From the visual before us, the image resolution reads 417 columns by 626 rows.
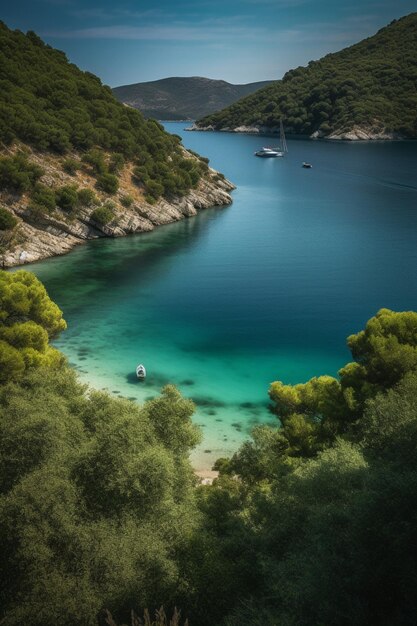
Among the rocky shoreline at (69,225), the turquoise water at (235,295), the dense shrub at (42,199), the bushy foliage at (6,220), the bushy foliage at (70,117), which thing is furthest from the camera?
the bushy foliage at (70,117)

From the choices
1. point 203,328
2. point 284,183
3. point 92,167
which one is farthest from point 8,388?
point 284,183

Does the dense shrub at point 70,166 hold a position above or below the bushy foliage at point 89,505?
above

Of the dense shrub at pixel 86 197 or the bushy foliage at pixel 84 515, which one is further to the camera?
the dense shrub at pixel 86 197

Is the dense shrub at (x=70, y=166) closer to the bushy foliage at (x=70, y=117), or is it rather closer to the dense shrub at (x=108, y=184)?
the bushy foliage at (x=70, y=117)

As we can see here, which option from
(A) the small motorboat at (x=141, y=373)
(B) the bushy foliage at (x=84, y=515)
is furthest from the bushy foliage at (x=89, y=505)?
(A) the small motorboat at (x=141, y=373)

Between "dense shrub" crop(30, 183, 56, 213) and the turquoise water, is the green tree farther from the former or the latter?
"dense shrub" crop(30, 183, 56, 213)

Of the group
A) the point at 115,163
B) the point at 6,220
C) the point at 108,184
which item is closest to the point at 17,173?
the point at 6,220

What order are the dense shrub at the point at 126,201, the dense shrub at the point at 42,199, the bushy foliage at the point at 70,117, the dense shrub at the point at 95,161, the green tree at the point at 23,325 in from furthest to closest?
the dense shrub at the point at 95,161
the dense shrub at the point at 126,201
the bushy foliage at the point at 70,117
the dense shrub at the point at 42,199
the green tree at the point at 23,325

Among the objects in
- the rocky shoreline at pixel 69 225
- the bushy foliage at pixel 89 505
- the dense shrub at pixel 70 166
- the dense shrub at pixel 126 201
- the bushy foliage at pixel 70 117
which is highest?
the bushy foliage at pixel 70 117
